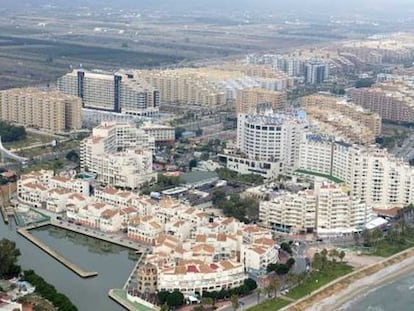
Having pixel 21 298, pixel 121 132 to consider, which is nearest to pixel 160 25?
pixel 121 132

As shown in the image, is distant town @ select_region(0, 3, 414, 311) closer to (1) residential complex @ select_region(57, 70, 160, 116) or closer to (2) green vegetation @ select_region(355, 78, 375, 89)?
(1) residential complex @ select_region(57, 70, 160, 116)

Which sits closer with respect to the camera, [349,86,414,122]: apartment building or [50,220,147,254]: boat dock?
[50,220,147,254]: boat dock

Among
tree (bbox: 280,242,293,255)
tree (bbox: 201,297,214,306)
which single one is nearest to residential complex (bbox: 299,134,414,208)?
tree (bbox: 280,242,293,255)

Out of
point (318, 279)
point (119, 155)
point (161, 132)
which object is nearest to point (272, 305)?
point (318, 279)

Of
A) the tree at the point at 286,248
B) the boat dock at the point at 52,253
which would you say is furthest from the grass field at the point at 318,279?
the boat dock at the point at 52,253

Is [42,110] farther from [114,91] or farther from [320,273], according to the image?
[320,273]

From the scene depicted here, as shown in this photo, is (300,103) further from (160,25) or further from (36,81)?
(160,25)
